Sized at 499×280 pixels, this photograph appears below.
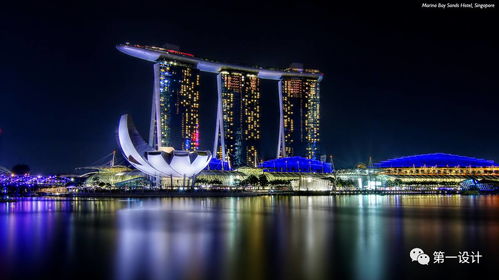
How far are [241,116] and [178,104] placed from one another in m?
16.2

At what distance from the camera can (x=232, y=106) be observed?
102750 millimetres

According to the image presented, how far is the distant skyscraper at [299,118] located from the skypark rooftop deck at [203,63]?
154 cm

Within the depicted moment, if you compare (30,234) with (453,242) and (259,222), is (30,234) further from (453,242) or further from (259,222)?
(453,242)

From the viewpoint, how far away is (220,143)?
4038 inches

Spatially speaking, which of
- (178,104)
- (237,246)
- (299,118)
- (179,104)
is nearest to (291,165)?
(299,118)

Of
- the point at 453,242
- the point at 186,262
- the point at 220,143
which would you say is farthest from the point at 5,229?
the point at 220,143

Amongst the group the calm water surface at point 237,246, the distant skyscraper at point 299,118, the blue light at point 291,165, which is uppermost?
the distant skyscraper at point 299,118

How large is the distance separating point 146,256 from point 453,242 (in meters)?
11.9

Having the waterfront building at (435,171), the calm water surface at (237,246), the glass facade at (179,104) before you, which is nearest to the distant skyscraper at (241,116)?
the glass facade at (179,104)

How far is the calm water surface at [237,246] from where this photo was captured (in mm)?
13883

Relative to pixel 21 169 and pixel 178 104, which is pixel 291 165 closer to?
pixel 178 104

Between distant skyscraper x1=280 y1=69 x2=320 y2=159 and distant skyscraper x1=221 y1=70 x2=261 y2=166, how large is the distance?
6320 mm

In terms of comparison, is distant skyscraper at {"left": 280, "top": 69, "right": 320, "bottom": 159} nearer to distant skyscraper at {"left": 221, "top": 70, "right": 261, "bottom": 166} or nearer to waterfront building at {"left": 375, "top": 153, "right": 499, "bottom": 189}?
distant skyscraper at {"left": 221, "top": 70, "right": 261, "bottom": 166}

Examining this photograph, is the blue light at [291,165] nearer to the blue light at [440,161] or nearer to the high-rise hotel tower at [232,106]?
the high-rise hotel tower at [232,106]
